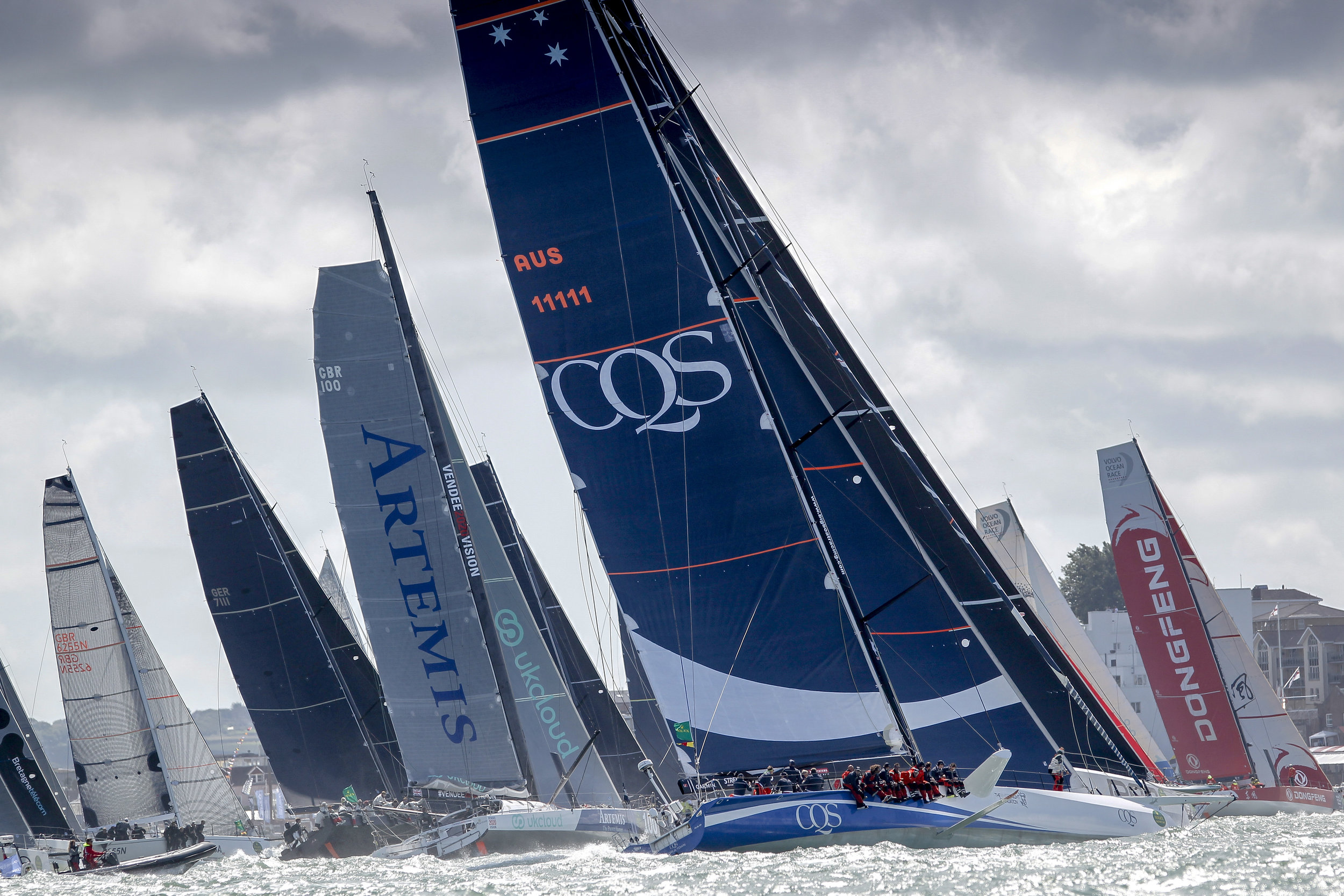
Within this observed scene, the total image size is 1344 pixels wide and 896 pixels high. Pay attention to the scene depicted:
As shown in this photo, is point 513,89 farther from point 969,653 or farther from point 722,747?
point 969,653

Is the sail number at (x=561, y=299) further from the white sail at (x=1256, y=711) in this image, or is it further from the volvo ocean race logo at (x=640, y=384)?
the white sail at (x=1256, y=711)

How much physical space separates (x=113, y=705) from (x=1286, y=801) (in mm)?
23086

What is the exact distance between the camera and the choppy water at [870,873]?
1180 centimetres

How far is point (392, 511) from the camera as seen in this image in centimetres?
2316

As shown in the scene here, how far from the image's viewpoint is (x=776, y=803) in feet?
41.7

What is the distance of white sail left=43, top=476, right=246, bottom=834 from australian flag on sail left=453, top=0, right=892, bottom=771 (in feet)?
48.0

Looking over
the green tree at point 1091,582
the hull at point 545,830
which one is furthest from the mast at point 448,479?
the green tree at point 1091,582

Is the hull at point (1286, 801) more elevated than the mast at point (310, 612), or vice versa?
the mast at point (310, 612)

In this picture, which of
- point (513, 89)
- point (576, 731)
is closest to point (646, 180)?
point (513, 89)

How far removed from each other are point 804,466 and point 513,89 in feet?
21.0

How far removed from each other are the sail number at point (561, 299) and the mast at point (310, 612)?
13849 millimetres

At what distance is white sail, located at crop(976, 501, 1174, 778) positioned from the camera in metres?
25.2

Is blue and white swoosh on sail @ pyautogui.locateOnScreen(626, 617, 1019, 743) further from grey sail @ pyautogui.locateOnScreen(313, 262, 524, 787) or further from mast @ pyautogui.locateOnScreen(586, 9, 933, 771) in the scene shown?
grey sail @ pyautogui.locateOnScreen(313, 262, 524, 787)

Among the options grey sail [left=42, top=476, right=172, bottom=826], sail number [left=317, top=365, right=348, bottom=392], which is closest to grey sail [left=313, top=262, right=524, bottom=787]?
sail number [left=317, top=365, right=348, bottom=392]
